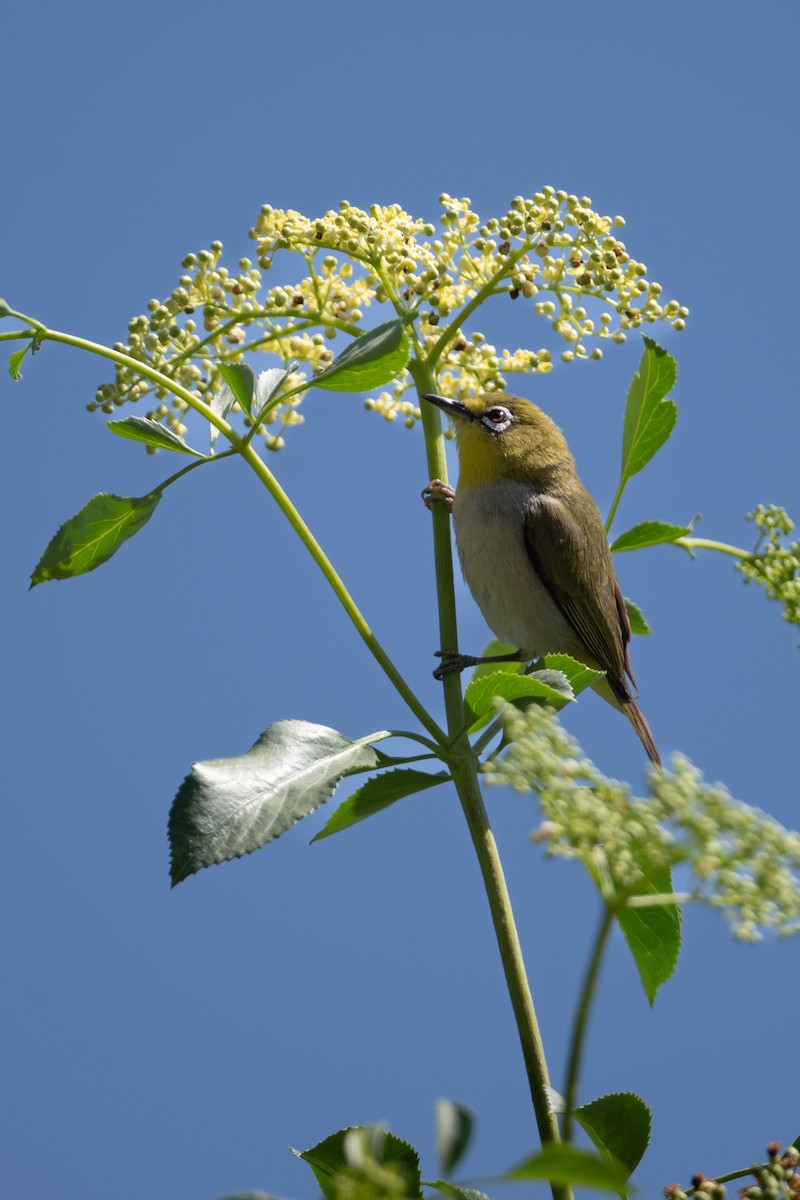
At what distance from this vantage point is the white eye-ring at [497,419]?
8.21 ft

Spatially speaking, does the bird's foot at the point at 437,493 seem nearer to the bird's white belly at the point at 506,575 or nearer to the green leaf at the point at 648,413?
the green leaf at the point at 648,413

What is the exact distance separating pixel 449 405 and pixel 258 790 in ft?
2.99

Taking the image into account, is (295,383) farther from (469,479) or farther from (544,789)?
(544,789)

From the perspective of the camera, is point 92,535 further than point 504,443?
No

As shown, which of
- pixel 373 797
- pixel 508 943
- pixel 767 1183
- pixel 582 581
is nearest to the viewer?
pixel 767 1183

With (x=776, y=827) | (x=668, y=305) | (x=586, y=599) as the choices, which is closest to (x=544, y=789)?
(x=776, y=827)

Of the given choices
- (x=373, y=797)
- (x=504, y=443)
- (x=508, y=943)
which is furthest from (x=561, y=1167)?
(x=504, y=443)

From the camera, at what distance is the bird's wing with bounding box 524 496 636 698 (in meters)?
2.38

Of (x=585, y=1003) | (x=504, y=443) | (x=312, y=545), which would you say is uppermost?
(x=504, y=443)

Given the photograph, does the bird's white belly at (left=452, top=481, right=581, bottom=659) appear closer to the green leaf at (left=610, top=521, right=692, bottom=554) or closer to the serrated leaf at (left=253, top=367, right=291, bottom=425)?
the green leaf at (left=610, top=521, right=692, bottom=554)

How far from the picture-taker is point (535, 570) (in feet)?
7.98

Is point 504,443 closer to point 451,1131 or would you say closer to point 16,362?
point 16,362

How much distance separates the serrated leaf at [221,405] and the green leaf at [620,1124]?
992 mm

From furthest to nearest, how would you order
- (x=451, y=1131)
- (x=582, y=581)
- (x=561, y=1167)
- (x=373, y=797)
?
1. (x=582, y=581)
2. (x=373, y=797)
3. (x=451, y=1131)
4. (x=561, y=1167)
